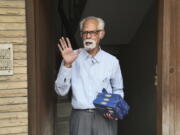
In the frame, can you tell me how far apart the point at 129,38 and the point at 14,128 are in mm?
3284

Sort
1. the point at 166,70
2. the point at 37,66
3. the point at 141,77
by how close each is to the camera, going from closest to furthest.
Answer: the point at 37,66, the point at 166,70, the point at 141,77

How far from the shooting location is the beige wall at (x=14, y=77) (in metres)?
3.04

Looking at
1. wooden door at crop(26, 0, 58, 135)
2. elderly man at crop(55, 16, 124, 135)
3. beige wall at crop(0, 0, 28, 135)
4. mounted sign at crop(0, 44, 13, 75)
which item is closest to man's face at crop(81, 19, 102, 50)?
elderly man at crop(55, 16, 124, 135)

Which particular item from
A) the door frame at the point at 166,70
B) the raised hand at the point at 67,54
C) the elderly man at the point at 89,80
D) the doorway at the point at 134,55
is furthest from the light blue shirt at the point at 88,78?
the doorway at the point at 134,55

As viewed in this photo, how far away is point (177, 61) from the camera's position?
3.59 meters

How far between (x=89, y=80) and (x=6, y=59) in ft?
2.39

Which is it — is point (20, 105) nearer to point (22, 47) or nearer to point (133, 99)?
point (22, 47)

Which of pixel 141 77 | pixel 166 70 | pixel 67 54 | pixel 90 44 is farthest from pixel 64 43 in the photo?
pixel 141 77

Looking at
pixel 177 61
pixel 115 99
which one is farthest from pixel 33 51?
pixel 177 61

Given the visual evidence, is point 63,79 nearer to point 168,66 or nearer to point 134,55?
point 168,66

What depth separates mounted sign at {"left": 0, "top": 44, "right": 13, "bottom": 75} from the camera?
9.96 ft

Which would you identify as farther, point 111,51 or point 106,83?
point 111,51

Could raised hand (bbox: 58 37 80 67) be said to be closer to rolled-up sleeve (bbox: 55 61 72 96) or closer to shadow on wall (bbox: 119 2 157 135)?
rolled-up sleeve (bbox: 55 61 72 96)

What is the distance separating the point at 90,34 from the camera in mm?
3314
